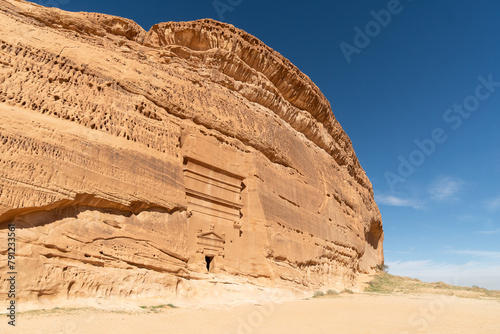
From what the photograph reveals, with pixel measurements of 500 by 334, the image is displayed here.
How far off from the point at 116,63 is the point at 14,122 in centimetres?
439

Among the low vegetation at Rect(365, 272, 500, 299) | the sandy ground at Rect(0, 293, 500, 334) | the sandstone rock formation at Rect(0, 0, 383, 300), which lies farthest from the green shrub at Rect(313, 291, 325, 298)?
the low vegetation at Rect(365, 272, 500, 299)

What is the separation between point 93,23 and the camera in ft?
42.5

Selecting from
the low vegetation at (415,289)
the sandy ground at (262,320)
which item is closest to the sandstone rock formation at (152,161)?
the sandy ground at (262,320)

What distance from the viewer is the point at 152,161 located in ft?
36.4

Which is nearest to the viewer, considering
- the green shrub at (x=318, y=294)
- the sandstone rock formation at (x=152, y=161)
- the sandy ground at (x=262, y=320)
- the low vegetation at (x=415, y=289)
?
the sandy ground at (x=262, y=320)

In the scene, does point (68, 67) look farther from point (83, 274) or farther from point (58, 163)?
point (83, 274)

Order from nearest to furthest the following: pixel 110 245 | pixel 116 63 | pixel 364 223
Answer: pixel 110 245 < pixel 116 63 < pixel 364 223

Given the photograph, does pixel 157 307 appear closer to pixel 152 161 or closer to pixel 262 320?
pixel 262 320

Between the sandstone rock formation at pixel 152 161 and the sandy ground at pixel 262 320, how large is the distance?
49.6 inches

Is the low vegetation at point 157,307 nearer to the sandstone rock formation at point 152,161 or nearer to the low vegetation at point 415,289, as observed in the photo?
the sandstone rock formation at point 152,161

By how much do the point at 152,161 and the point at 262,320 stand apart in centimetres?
559

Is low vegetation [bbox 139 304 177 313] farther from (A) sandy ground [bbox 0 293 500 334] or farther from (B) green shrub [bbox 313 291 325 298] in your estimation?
(B) green shrub [bbox 313 291 325 298]

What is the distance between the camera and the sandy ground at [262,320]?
6641mm

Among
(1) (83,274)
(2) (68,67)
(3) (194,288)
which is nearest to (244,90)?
(2) (68,67)
